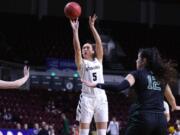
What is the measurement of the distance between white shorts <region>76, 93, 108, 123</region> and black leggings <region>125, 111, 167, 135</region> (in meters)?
2.67

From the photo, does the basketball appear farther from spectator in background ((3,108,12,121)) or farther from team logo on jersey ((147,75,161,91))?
spectator in background ((3,108,12,121))

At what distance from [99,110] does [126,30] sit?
2681 cm

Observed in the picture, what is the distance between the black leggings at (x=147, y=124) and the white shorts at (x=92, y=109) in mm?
2674

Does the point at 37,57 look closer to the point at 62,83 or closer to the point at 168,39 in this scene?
the point at 62,83

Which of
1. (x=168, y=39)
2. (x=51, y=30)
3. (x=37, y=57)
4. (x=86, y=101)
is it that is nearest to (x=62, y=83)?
(x=37, y=57)

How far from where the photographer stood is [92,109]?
8.60 meters

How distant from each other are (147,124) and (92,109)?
116 inches

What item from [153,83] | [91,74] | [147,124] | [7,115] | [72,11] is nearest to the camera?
[147,124]

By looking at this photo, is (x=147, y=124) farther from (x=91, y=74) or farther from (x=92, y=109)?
(x=91, y=74)

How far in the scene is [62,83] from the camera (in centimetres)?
3084

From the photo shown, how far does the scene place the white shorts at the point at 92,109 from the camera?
8.55 metres

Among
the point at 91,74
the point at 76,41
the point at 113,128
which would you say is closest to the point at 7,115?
the point at 113,128

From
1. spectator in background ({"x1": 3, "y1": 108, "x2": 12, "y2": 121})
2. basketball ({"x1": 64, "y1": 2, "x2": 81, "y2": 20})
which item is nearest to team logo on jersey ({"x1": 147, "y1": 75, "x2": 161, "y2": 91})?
basketball ({"x1": 64, "y1": 2, "x2": 81, "y2": 20})

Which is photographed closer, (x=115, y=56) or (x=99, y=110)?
(x=99, y=110)
